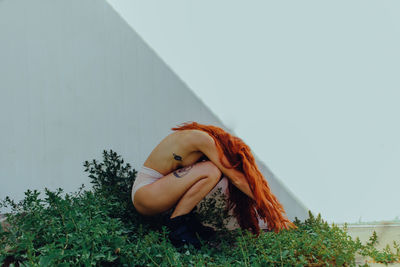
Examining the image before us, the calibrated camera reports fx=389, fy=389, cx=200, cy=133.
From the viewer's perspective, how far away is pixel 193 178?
103 inches

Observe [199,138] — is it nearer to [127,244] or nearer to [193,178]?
[193,178]

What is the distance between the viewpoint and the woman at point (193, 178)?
2.62 meters

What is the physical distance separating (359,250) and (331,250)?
1.83ft

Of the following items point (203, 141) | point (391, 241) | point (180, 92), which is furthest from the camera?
point (180, 92)

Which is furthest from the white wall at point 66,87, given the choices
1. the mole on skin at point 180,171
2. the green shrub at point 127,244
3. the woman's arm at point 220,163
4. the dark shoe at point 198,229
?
the dark shoe at point 198,229

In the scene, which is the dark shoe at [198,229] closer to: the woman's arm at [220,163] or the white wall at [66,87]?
the woman's arm at [220,163]

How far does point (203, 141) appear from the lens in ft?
8.71

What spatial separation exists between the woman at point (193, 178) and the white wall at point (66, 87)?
3.45ft

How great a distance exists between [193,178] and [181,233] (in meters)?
0.37

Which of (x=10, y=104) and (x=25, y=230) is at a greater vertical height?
(x=10, y=104)

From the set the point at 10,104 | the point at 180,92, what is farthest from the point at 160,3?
the point at 10,104

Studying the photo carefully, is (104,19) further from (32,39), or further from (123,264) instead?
(123,264)

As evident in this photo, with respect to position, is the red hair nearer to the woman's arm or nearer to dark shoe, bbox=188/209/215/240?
the woman's arm

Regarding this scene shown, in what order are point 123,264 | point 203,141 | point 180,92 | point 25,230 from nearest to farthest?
point 123,264
point 25,230
point 203,141
point 180,92
